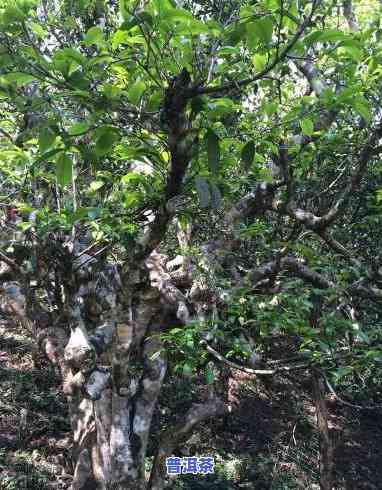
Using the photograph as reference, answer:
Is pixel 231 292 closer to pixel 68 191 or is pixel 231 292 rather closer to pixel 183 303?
pixel 183 303

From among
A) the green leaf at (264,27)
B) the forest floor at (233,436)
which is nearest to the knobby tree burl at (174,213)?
the green leaf at (264,27)

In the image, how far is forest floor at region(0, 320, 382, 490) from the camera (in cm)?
524

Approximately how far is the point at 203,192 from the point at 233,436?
6.02m

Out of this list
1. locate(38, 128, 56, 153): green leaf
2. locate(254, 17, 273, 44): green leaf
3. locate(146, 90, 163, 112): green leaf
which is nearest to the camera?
locate(254, 17, 273, 44): green leaf

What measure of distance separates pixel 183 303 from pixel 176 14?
2813 mm

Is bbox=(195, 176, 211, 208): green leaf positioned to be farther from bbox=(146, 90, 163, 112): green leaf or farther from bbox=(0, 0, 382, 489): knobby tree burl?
bbox=(146, 90, 163, 112): green leaf

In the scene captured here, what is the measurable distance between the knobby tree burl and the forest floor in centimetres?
125

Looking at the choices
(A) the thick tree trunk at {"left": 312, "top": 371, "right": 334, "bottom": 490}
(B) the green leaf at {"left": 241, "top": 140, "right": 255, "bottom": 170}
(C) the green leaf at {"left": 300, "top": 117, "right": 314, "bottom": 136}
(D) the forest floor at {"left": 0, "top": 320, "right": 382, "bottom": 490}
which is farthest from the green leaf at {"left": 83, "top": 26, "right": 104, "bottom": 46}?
(D) the forest floor at {"left": 0, "top": 320, "right": 382, "bottom": 490}

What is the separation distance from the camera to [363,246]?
5.07m

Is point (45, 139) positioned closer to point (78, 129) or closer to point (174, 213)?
point (78, 129)

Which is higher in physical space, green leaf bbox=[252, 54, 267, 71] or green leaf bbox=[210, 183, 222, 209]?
green leaf bbox=[252, 54, 267, 71]

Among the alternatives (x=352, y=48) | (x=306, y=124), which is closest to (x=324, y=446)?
(x=306, y=124)

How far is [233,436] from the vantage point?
21.8ft

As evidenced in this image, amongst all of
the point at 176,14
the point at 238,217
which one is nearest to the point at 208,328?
the point at 238,217
